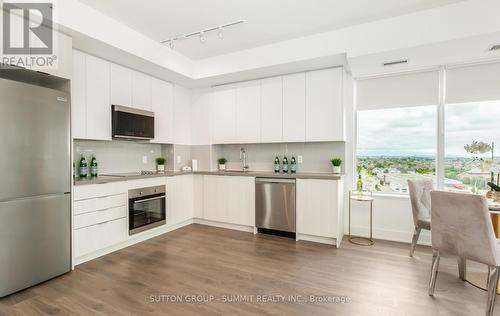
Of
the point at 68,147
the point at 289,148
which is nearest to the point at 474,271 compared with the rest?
the point at 289,148

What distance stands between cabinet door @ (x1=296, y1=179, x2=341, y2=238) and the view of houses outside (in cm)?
97

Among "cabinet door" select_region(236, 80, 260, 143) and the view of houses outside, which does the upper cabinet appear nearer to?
"cabinet door" select_region(236, 80, 260, 143)

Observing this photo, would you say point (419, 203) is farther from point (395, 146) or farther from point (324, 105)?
point (324, 105)

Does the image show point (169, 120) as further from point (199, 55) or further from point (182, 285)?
point (182, 285)

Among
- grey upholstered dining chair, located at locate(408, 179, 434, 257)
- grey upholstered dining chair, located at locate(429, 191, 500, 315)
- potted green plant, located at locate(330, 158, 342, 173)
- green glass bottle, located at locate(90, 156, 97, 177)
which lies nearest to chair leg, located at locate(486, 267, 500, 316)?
grey upholstered dining chair, located at locate(429, 191, 500, 315)

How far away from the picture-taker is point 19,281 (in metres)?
2.27

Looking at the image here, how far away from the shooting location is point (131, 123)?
3602mm

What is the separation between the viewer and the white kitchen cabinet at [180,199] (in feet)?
13.3

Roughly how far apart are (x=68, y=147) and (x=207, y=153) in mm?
2415

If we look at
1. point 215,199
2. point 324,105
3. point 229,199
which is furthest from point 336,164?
point 215,199

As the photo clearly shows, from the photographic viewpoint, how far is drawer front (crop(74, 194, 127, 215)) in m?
2.79

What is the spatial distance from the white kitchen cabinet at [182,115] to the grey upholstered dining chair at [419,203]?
3.72 m

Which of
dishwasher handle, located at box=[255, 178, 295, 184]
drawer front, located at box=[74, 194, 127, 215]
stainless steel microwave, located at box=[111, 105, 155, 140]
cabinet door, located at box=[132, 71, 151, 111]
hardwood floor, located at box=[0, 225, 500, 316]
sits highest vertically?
cabinet door, located at box=[132, 71, 151, 111]

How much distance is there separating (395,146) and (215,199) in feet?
9.97
